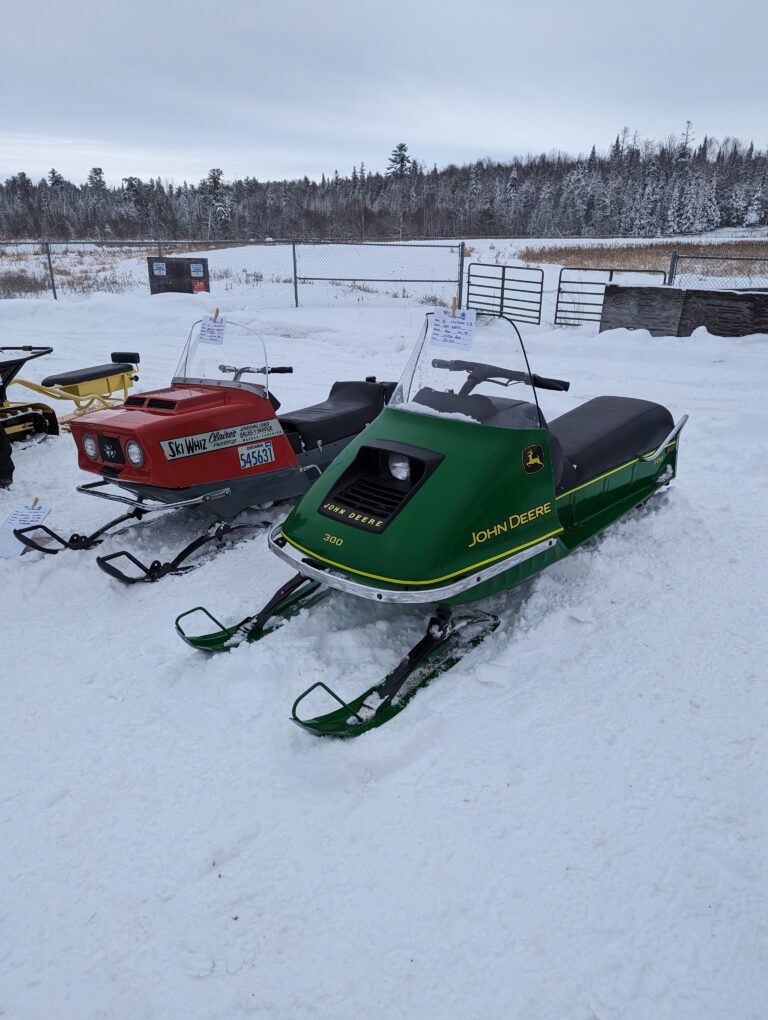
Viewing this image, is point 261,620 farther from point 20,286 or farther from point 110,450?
point 20,286

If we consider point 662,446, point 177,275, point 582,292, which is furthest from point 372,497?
point 177,275

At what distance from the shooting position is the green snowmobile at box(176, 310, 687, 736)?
2.67 m

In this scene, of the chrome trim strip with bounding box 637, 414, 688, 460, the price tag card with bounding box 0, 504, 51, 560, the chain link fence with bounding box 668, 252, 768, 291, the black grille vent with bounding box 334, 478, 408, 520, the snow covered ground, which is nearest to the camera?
the snow covered ground

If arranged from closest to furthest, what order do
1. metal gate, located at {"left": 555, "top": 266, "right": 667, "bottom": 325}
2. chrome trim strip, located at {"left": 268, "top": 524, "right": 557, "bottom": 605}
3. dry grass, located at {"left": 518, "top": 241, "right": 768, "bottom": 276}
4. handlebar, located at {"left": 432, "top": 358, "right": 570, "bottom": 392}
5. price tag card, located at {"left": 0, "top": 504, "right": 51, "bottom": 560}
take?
chrome trim strip, located at {"left": 268, "top": 524, "right": 557, "bottom": 605}, handlebar, located at {"left": 432, "top": 358, "right": 570, "bottom": 392}, price tag card, located at {"left": 0, "top": 504, "right": 51, "bottom": 560}, metal gate, located at {"left": 555, "top": 266, "right": 667, "bottom": 325}, dry grass, located at {"left": 518, "top": 241, "right": 768, "bottom": 276}

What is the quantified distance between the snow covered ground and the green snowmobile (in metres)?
0.14

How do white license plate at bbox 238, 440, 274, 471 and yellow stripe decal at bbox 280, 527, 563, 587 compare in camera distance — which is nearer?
yellow stripe decal at bbox 280, 527, 563, 587

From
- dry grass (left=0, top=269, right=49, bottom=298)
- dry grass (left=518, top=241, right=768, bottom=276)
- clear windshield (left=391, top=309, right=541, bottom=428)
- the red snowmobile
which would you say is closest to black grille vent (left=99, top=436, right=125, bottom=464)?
the red snowmobile

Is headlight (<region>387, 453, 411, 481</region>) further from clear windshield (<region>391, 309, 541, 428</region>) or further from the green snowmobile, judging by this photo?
clear windshield (<region>391, 309, 541, 428</region>)

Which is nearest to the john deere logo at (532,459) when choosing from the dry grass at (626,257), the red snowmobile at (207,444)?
the red snowmobile at (207,444)

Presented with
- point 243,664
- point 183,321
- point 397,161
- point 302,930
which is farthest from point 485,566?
point 397,161

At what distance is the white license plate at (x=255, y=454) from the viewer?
399cm

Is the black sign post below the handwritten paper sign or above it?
below

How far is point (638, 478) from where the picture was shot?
391 cm

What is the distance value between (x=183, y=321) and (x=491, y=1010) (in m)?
12.0
